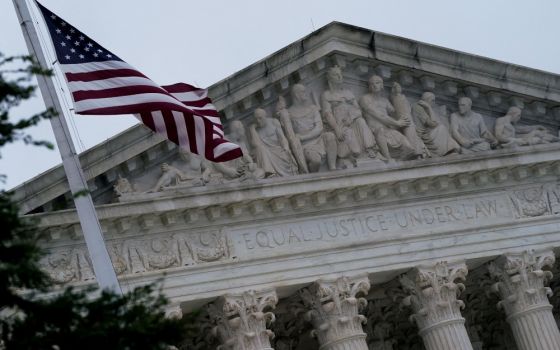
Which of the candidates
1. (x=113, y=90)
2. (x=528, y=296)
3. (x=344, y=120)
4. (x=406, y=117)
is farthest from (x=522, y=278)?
(x=113, y=90)

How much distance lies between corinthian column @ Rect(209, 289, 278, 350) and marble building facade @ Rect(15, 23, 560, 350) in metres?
0.03

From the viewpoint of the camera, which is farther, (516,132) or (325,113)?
(516,132)

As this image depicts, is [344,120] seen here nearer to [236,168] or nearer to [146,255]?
[236,168]

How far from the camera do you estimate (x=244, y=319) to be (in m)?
31.0

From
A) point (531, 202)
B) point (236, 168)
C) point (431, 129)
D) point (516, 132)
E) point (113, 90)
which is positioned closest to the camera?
point (113, 90)

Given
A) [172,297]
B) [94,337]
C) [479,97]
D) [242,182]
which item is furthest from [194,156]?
[94,337]

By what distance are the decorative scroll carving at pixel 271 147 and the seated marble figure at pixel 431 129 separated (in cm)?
351

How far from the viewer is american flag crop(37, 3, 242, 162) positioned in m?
26.6

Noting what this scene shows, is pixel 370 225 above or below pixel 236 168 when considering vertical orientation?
below

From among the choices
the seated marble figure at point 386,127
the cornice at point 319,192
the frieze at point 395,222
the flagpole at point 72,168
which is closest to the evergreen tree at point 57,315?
the flagpole at point 72,168

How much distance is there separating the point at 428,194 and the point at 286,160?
3553mm

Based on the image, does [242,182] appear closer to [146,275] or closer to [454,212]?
[146,275]

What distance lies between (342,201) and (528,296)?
15.9 feet

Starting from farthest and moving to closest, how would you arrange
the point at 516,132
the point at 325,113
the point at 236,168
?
the point at 516,132
the point at 325,113
the point at 236,168
